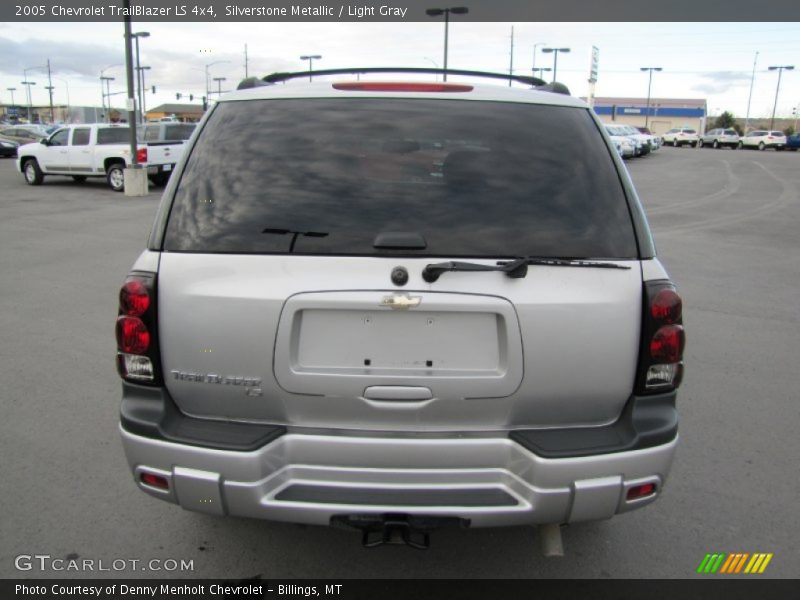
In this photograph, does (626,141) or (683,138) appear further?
(683,138)

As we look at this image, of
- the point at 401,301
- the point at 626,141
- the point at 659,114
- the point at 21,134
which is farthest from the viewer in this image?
the point at 659,114

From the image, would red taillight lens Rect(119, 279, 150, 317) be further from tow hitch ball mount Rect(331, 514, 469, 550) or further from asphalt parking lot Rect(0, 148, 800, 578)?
asphalt parking lot Rect(0, 148, 800, 578)

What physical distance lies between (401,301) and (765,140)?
63.3 meters

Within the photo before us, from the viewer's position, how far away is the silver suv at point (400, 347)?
2.27 m

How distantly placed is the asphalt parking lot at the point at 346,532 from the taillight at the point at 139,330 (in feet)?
3.22

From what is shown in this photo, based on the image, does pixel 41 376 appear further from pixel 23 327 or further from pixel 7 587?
pixel 7 587

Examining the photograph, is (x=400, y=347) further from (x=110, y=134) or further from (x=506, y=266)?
(x=110, y=134)

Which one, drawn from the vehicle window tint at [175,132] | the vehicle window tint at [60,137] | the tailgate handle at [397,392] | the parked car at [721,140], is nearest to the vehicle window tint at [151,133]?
the vehicle window tint at [175,132]

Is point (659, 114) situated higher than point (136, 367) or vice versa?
point (659, 114)

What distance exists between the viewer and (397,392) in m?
2.30

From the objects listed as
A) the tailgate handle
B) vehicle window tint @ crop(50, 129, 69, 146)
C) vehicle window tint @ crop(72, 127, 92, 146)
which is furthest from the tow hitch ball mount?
vehicle window tint @ crop(50, 129, 69, 146)

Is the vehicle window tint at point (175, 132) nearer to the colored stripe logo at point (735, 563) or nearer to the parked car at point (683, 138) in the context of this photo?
the colored stripe logo at point (735, 563)
